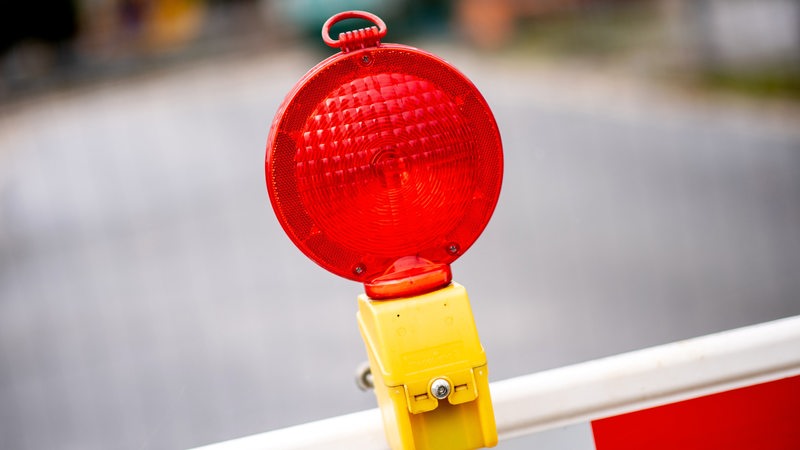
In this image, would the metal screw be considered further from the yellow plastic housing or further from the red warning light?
the red warning light

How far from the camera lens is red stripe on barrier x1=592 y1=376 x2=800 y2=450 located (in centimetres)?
130

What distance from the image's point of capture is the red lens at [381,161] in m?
→ 1.21

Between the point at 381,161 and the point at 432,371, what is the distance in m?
0.25

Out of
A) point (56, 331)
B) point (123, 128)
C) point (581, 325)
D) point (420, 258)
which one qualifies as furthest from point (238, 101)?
point (420, 258)

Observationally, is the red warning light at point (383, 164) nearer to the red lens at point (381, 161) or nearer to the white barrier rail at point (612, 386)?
the red lens at point (381, 161)

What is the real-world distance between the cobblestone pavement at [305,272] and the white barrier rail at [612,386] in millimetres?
62

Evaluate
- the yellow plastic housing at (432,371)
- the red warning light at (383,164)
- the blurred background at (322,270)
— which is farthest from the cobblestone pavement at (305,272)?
the red warning light at (383,164)

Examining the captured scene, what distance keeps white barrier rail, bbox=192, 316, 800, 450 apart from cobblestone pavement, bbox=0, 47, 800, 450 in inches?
2.5

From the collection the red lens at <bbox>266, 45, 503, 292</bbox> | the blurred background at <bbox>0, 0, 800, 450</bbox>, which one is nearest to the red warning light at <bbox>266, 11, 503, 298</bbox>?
the red lens at <bbox>266, 45, 503, 292</bbox>

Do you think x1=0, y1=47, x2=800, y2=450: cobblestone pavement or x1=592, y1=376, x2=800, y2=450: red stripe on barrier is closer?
x1=592, y1=376, x2=800, y2=450: red stripe on barrier

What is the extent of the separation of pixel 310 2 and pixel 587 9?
656 centimetres

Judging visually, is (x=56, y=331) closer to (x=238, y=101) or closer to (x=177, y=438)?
(x=177, y=438)

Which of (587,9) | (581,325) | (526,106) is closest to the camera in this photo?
(581,325)

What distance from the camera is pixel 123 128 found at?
16.2 m
